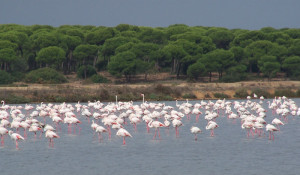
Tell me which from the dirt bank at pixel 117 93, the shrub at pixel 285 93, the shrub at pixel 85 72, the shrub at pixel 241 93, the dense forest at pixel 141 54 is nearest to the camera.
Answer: the dirt bank at pixel 117 93

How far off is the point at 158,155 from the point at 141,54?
46.5 meters

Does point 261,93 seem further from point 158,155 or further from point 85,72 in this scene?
point 158,155

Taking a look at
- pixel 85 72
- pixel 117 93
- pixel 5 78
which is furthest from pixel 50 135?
pixel 85 72

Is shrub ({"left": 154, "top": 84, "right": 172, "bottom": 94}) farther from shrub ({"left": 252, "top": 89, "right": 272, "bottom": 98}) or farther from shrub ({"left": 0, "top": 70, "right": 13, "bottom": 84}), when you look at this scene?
shrub ({"left": 0, "top": 70, "right": 13, "bottom": 84})

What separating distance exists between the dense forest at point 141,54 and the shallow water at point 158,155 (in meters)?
37.6

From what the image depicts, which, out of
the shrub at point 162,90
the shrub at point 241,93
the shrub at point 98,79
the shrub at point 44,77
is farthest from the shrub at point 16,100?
the shrub at point 98,79

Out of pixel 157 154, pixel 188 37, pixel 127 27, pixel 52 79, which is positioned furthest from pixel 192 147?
pixel 127 27

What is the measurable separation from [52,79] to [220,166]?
143 ft

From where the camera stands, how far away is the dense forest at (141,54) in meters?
62.8

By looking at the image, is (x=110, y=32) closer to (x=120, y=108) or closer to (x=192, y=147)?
(x=120, y=108)

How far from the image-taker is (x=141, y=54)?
65000mm

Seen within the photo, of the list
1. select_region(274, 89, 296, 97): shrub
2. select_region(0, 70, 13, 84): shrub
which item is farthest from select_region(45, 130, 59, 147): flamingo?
select_region(0, 70, 13, 84): shrub

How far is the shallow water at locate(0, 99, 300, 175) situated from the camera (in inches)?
651

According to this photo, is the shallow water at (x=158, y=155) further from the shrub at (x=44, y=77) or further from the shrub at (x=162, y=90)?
the shrub at (x=44, y=77)
